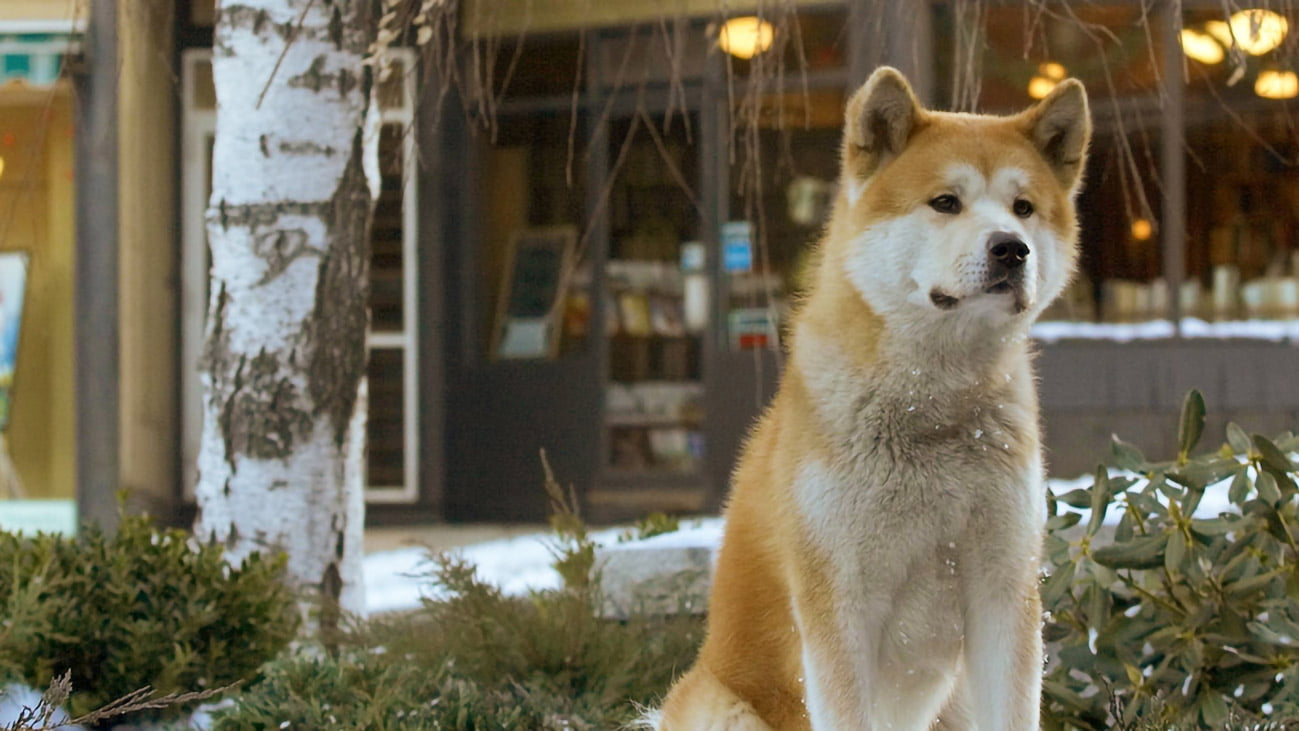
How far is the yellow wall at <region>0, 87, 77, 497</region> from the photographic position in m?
7.97

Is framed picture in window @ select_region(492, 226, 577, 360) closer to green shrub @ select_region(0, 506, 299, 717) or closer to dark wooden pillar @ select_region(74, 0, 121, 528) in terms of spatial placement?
dark wooden pillar @ select_region(74, 0, 121, 528)

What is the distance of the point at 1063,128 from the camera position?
7.81 feet

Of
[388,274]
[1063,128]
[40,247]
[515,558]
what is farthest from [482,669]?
[388,274]

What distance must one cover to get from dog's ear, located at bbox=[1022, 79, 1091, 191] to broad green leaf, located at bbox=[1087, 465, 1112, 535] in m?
0.93

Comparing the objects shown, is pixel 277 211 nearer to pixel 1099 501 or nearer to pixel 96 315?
pixel 1099 501

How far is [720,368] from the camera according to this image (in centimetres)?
907

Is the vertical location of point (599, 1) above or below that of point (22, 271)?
above

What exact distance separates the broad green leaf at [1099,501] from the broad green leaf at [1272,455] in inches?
13.3

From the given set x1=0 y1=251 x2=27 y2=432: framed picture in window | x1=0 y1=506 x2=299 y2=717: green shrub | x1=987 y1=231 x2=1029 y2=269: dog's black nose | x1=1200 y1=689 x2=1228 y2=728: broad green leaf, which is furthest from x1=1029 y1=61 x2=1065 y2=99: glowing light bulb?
x1=987 y1=231 x2=1029 y2=269: dog's black nose

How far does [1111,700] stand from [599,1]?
283 inches

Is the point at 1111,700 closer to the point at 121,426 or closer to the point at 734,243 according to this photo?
→ the point at 734,243

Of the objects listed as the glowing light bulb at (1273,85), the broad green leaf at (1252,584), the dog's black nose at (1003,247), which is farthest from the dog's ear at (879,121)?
the glowing light bulb at (1273,85)

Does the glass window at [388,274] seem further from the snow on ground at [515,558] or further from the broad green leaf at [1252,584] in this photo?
the broad green leaf at [1252,584]

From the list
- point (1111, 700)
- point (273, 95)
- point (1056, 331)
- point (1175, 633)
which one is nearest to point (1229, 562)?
point (1175, 633)
